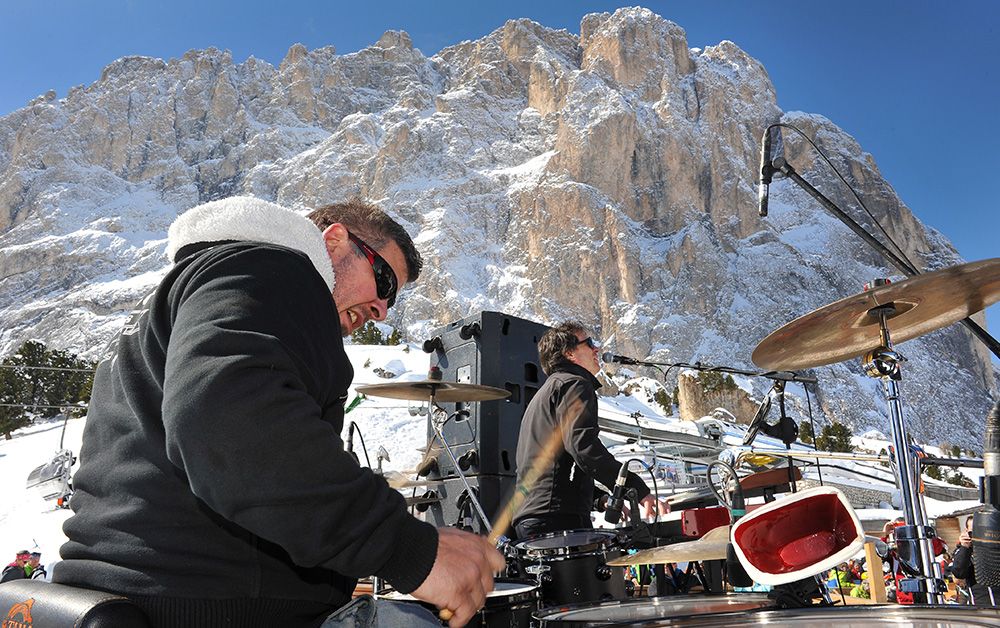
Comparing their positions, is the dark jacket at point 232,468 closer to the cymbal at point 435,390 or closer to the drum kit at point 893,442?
the drum kit at point 893,442

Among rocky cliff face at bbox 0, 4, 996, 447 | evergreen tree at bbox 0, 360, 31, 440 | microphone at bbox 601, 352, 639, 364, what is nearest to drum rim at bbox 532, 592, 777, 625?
microphone at bbox 601, 352, 639, 364

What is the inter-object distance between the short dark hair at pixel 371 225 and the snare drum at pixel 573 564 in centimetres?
120

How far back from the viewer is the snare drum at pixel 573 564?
7.58ft

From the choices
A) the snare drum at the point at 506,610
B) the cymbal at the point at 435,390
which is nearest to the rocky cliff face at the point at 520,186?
the cymbal at the point at 435,390

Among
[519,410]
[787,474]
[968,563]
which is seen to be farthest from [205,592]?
[519,410]

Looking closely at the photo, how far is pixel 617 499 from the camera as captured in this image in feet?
8.52

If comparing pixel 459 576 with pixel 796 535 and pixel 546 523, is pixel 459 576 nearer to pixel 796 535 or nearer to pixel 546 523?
pixel 796 535

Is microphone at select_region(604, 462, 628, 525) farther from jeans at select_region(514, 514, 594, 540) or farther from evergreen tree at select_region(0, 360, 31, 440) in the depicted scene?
evergreen tree at select_region(0, 360, 31, 440)

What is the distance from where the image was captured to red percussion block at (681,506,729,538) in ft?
7.70

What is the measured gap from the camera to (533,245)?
74750mm

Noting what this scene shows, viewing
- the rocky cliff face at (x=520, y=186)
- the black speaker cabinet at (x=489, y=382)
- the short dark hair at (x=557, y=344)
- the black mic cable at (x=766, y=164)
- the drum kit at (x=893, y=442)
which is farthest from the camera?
the rocky cliff face at (x=520, y=186)

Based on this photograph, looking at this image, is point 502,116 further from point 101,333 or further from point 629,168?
point 101,333

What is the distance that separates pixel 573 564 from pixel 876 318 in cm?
137

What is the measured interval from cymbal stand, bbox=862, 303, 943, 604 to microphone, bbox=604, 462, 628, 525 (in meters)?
0.91
